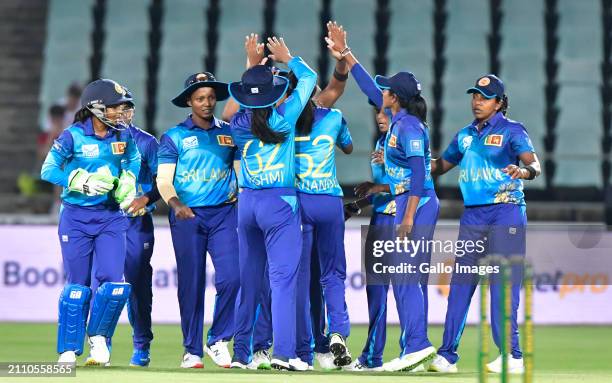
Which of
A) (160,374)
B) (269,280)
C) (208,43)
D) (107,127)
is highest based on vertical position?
(208,43)

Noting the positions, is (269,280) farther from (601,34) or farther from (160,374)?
(601,34)

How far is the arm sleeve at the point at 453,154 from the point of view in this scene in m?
9.77

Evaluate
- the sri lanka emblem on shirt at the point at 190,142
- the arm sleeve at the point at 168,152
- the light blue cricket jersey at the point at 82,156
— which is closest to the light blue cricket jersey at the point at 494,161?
the sri lanka emblem on shirt at the point at 190,142

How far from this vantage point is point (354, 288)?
14.1 meters

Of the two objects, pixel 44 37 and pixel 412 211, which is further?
pixel 44 37

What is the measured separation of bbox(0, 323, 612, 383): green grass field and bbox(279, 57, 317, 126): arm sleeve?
1.63 m

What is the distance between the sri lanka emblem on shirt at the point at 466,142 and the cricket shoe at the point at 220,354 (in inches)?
84.3

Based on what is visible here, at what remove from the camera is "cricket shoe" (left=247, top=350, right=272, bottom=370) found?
916 cm

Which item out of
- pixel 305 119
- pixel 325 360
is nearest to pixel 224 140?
pixel 305 119

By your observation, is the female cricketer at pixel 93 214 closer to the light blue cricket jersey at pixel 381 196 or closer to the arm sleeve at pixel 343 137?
the arm sleeve at pixel 343 137

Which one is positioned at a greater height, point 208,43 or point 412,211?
point 208,43

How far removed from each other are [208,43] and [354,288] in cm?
639

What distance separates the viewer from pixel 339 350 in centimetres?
916

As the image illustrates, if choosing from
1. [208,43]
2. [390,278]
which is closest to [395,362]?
[390,278]
